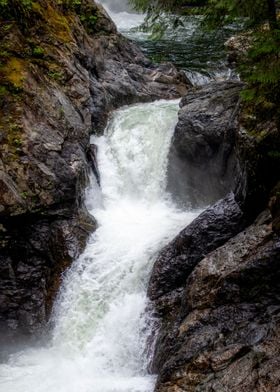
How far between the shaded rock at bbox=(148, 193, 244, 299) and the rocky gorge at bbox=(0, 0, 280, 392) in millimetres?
20

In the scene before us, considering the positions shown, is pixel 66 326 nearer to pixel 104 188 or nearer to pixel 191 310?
pixel 191 310

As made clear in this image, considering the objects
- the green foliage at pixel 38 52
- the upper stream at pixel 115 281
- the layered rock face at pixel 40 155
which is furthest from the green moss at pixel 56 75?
the upper stream at pixel 115 281

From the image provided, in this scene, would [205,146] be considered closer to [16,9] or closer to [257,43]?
[257,43]

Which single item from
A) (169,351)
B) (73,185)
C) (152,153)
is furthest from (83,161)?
(169,351)

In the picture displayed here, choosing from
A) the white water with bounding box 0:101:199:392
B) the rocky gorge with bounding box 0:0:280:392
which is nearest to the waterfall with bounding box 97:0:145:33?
the rocky gorge with bounding box 0:0:280:392

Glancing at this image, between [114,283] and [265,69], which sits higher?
[265,69]

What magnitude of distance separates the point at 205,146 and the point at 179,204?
1.69 m

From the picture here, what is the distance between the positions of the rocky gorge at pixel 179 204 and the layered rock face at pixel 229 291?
0.02 meters

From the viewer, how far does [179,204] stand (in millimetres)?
11609

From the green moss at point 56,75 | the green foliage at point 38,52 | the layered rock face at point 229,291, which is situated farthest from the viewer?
the green moss at point 56,75

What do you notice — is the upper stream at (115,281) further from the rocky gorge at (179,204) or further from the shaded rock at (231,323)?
the shaded rock at (231,323)

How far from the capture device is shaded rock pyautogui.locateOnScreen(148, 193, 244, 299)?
8.02m

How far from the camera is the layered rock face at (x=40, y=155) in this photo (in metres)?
8.77

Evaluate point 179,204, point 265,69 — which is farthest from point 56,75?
point 265,69
